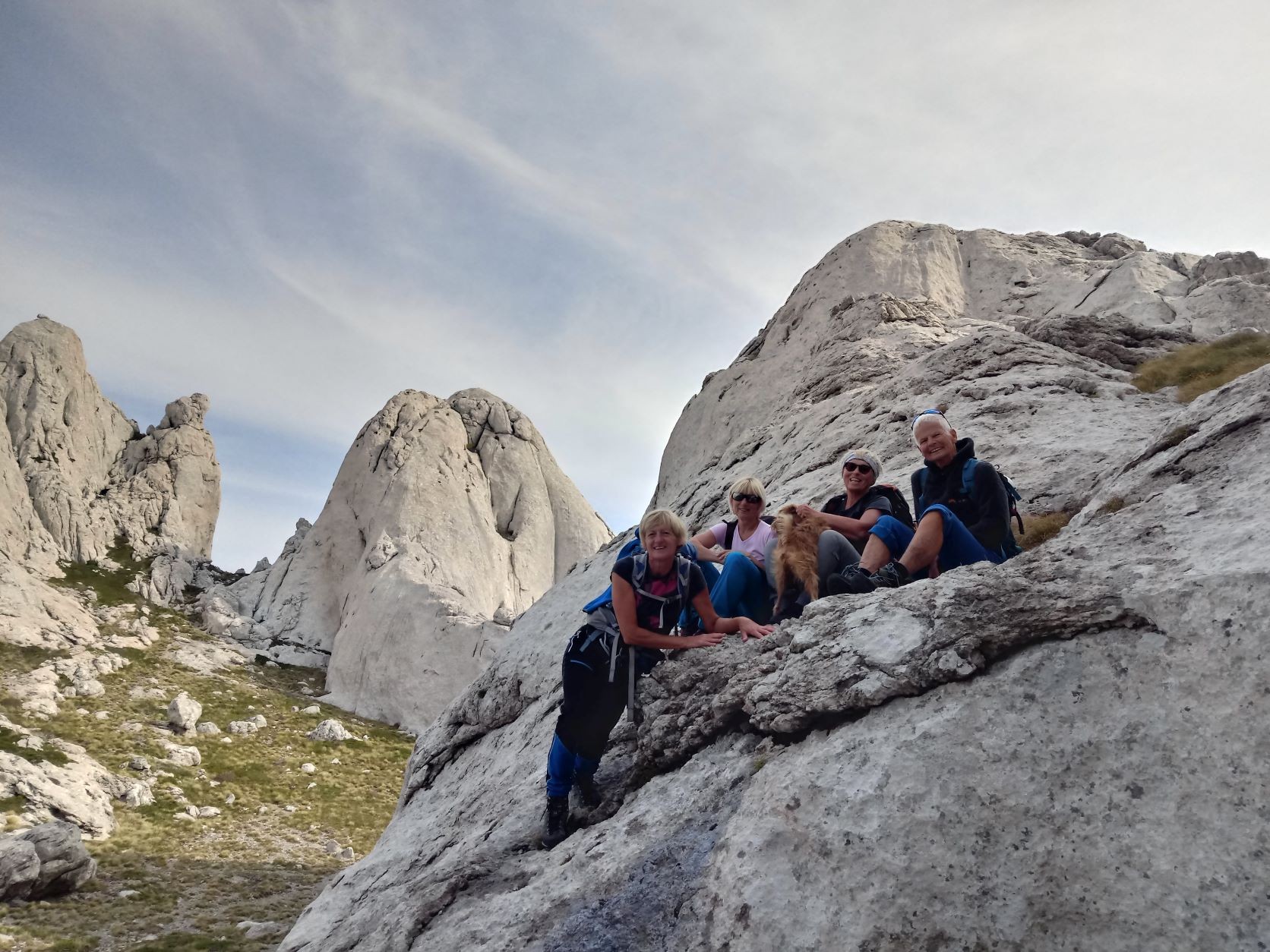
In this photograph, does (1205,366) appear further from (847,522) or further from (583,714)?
(583,714)

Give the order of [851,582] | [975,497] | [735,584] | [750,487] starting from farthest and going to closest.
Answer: [750,487] → [735,584] → [975,497] → [851,582]

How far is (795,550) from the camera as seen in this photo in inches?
307

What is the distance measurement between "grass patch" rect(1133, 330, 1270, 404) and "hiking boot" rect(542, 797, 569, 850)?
1407 centimetres

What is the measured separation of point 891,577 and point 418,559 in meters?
62.8

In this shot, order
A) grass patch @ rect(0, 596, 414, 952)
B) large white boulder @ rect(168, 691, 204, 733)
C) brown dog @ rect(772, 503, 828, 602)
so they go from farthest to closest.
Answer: large white boulder @ rect(168, 691, 204, 733) → grass patch @ rect(0, 596, 414, 952) → brown dog @ rect(772, 503, 828, 602)

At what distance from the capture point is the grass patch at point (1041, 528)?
9.85 m

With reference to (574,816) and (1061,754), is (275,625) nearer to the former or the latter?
(574,816)

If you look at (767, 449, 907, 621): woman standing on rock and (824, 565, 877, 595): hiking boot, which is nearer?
(824, 565, 877, 595): hiking boot

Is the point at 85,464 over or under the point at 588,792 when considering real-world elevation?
over

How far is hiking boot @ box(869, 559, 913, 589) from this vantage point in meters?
7.23

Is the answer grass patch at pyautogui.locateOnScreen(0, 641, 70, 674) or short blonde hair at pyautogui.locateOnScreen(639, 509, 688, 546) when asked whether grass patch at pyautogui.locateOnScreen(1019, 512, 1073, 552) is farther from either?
grass patch at pyautogui.locateOnScreen(0, 641, 70, 674)

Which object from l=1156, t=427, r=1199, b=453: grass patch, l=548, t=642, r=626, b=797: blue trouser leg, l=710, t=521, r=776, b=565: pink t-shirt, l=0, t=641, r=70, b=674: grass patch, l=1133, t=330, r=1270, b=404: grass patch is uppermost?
l=1133, t=330, r=1270, b=404: grass patch

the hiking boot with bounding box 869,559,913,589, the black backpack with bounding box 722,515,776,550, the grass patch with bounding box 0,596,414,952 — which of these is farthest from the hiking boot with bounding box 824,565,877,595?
the grass patch with bounding box 0,596,414,952

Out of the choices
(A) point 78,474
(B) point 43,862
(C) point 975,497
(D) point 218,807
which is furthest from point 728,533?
(A) point 78,474
